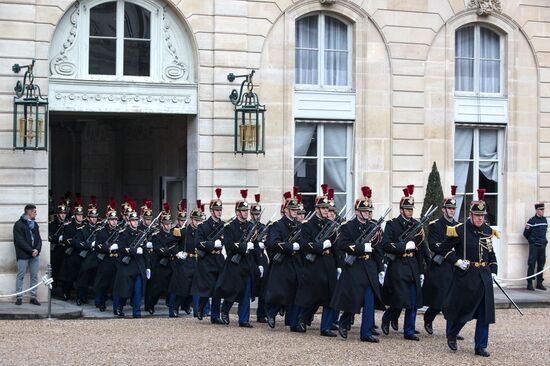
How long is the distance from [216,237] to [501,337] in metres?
4.38

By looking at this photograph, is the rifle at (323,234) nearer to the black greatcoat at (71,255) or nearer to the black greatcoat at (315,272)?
the black greatcoat at (315,272)

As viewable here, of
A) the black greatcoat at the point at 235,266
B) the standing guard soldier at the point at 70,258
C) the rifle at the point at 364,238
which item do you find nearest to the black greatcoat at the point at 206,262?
the black greatcoat at the point at 235,266

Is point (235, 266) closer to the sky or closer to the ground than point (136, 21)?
closer to the ground

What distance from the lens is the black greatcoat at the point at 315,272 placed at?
16500 millimetres

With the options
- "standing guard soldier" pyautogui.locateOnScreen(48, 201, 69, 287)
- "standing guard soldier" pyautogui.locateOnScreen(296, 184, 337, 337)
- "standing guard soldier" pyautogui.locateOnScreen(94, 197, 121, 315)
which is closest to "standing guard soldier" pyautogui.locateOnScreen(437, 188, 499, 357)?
"standing guard soldier" pyautogui.locateOnScreen(296, 184, 337, 337)

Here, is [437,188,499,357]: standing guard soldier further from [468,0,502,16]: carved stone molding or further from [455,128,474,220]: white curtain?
[468,0,502,16]: carved stone molding

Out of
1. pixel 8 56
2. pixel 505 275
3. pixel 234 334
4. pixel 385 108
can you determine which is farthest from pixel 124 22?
pixel 505 275

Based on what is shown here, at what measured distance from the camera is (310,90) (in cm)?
2250

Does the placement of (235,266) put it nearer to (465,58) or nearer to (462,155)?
(462,155)

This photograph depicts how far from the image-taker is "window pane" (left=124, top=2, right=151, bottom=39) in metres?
21.4

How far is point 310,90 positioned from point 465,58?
3.51 meters

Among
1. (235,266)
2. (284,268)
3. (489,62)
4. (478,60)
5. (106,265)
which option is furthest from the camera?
(489,62)

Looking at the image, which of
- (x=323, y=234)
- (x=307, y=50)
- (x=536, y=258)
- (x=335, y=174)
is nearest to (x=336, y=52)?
(x=307, y=50)

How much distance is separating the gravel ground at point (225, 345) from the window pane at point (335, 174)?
535 cm
